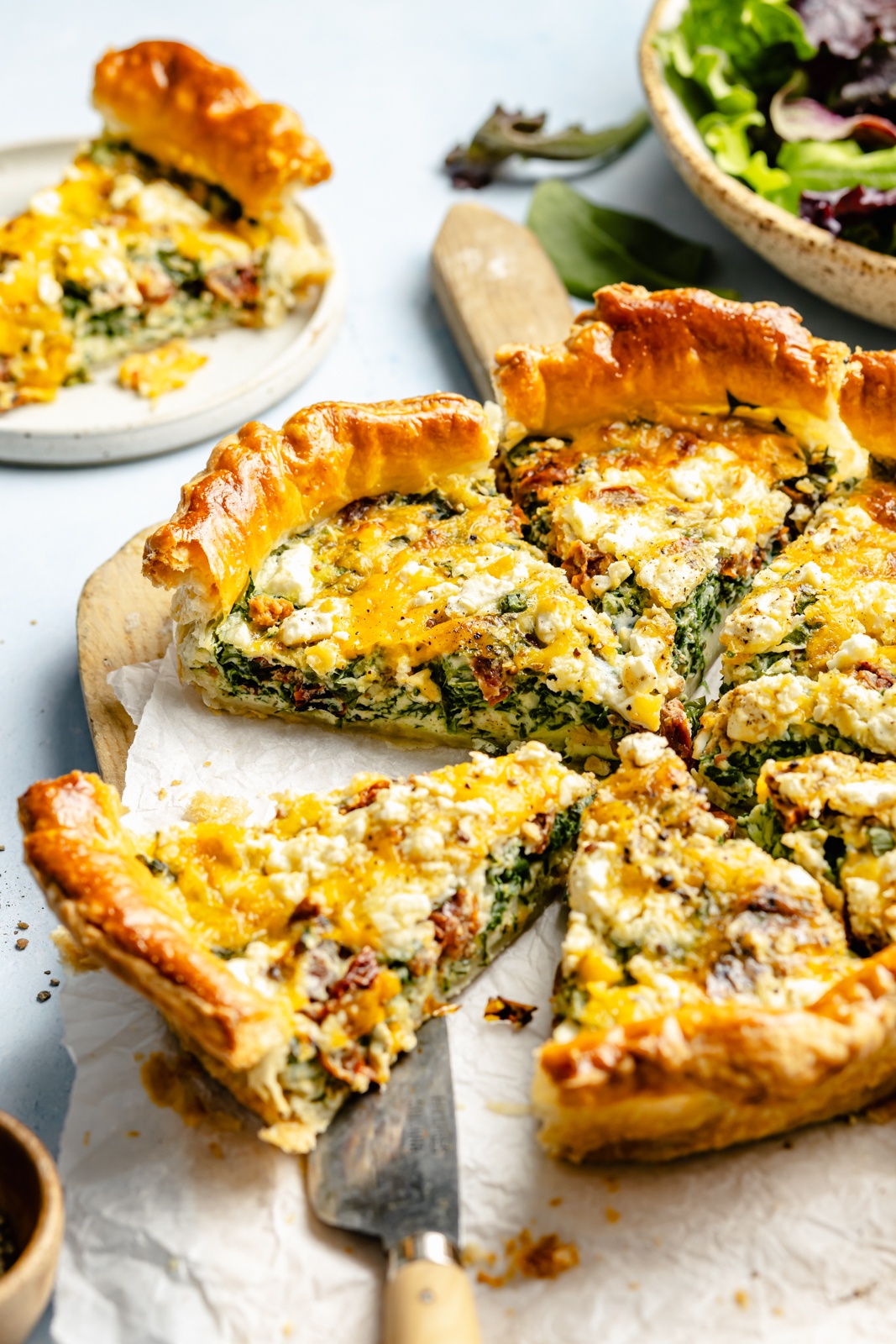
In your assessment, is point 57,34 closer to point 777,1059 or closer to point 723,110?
point 723,110

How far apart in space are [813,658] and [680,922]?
1033 millimetres

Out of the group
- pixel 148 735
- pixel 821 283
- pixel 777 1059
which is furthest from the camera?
pixel 821 283

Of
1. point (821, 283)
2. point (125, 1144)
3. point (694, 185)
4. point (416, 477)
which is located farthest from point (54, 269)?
point (125, 1144)

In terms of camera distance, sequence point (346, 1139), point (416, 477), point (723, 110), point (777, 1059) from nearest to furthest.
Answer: point (777, 1059)
point (346, 1139)
point (416, 477)
point (723, 110)

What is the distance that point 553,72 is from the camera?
7453 mm

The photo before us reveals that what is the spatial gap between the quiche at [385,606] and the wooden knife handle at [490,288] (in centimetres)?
124

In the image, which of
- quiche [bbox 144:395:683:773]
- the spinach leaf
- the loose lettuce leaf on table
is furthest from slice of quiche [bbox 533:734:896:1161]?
the loose lettuce leaf on table

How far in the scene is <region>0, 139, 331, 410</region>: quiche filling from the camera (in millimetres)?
5574

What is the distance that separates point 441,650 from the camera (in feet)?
13.0

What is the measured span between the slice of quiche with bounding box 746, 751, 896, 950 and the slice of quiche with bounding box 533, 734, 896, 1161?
64 millimetres

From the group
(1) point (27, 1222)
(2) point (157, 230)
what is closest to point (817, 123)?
(2) point (157, 230)

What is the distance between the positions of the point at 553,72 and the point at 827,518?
4.36 m

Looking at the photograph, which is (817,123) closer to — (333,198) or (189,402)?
(333,198)

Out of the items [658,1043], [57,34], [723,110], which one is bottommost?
[658,1043]
